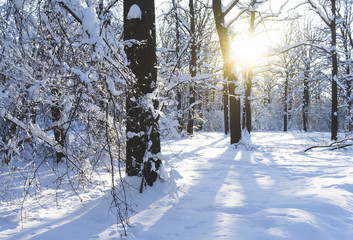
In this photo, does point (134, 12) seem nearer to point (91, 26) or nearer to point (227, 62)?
point (91, 26)

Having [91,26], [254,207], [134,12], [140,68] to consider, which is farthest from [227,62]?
[91,26]

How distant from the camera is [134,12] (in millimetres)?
3502

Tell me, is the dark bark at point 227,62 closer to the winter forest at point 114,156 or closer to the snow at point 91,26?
the winter forest at point 114,156

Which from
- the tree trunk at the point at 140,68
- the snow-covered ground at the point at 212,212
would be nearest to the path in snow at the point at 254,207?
the snow-covered ground at the point at 212,212

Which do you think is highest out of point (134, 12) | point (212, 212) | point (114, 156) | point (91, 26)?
point (134, 12)

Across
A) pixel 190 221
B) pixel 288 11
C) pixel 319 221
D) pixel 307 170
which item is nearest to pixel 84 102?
pixel 190 221

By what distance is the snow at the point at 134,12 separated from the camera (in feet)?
11.5

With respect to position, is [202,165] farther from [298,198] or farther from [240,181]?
[298,198]

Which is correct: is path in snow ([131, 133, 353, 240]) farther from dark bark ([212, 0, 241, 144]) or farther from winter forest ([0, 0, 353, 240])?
dark bark ([212, 0, 241, 144])

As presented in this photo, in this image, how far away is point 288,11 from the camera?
10766 millimetres

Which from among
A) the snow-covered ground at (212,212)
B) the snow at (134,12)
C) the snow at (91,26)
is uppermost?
the snow at (134,12)

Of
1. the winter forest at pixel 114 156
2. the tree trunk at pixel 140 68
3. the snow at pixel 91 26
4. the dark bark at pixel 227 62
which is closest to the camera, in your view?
the snow at pixel 91 26

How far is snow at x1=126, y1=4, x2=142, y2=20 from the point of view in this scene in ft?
11.5

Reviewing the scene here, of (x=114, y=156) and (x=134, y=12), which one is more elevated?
(x=134, y=12)
